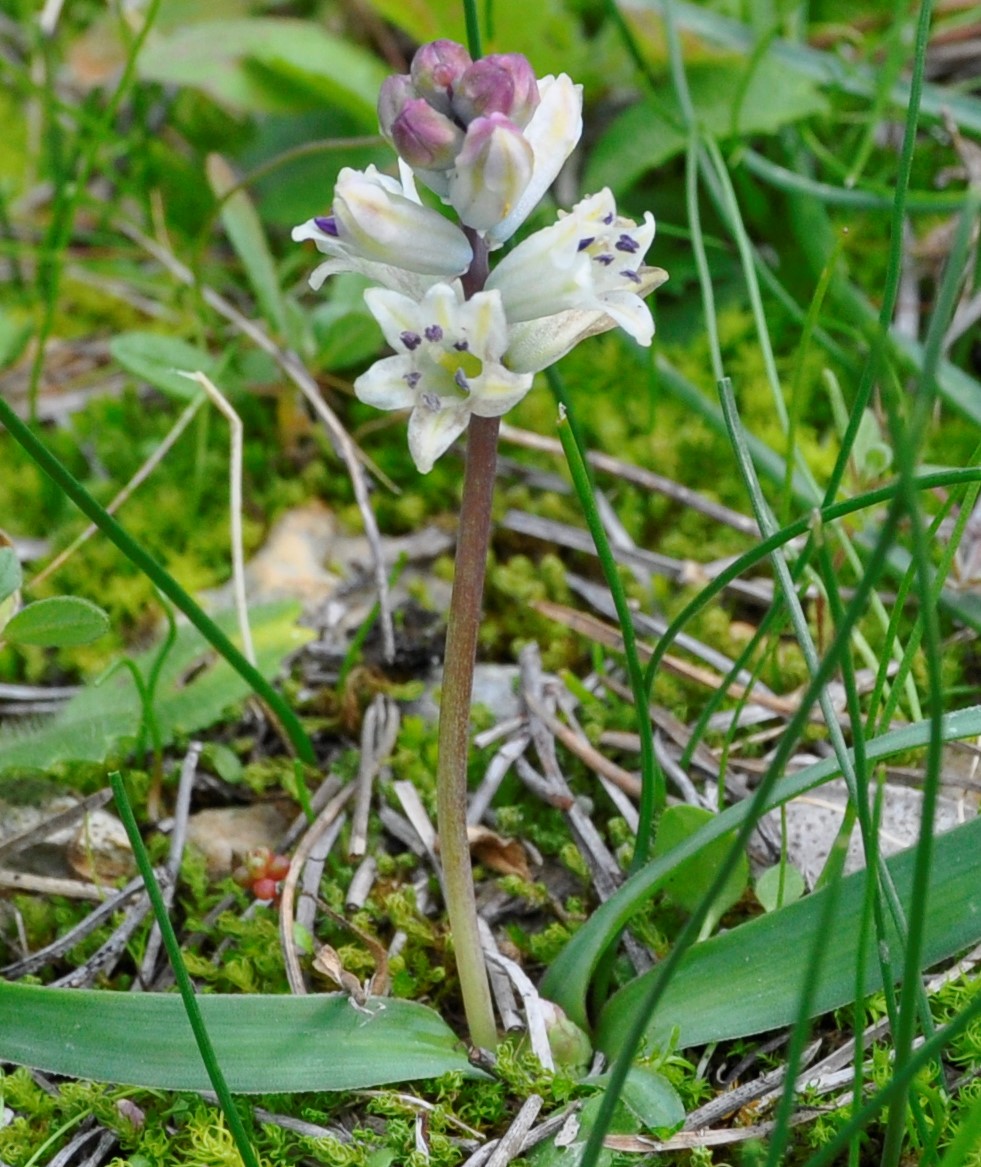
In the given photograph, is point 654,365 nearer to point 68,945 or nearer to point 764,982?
point 764,982

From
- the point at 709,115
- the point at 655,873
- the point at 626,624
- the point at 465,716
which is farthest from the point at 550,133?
the point at 709,115

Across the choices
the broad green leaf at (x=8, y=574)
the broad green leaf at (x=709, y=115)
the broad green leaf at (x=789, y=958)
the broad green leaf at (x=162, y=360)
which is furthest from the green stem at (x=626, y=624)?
the broad green leaf at (x=709, y=115)

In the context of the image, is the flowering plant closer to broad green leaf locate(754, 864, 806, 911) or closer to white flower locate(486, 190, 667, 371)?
white flower locate(486, 190, 667, 371)

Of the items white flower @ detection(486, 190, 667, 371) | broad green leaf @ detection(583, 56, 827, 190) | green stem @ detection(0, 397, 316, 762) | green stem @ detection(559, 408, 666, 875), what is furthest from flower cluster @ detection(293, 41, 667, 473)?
broad green leaf @ detection(583, 56, 827, 190)

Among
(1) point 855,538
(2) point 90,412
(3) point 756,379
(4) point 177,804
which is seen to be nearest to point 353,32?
(2) point 90,412

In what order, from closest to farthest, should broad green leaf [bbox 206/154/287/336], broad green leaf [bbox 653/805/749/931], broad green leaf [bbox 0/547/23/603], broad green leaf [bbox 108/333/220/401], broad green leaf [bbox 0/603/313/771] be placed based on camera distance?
broad green leaf [bbox 653/805/749/931] → broad green leaf [bbox 0/547/23/603] → broad green leaf [bbox 0/603/313/771] → broad green leaf [bbox 108/333/220/401] → broad green leaf [bbox 206/154/287/336]

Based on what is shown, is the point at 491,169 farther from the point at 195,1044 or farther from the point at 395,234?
the point at 195,1044
